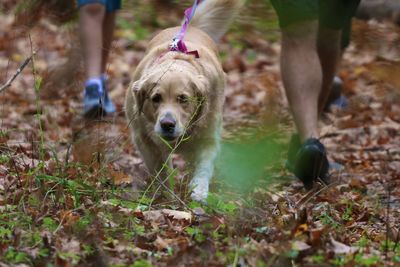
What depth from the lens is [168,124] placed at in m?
3.76

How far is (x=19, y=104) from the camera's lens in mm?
7121

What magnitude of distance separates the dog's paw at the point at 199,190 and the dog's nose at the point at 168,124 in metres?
0.31

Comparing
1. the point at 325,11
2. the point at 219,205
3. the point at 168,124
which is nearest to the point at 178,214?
the point at 219,205

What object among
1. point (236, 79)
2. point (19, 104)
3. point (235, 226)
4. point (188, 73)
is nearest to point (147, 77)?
point (188, 73)

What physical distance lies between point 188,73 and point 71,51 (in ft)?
2.67

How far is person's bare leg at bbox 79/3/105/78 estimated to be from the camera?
5.73 meters

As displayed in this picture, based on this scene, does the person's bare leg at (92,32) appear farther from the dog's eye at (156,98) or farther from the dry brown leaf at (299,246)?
the dry brown leaf at (299,246)

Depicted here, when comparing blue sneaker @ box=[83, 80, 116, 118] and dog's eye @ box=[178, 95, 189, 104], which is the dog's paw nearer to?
dog's eye @ box=[178, 95, 189, 104]

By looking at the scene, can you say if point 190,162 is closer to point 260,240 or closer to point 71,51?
point 71,51

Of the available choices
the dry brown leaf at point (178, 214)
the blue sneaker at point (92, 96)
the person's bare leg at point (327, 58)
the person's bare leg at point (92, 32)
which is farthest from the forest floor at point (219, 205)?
the person's bare leg at point (92, 32)

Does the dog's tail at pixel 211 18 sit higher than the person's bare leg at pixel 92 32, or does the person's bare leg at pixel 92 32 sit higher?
the dog's tail at pixel 211 18

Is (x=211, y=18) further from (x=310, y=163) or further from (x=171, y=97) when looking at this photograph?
(x=310, y=163)

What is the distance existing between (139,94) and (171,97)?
0.17 m

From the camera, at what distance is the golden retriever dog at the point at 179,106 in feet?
12.6
